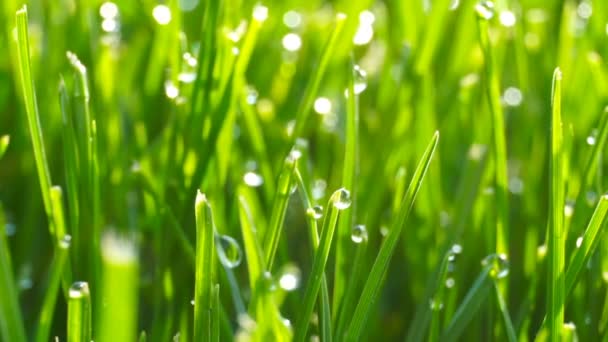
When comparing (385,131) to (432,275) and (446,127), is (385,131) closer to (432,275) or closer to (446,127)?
(446,127)

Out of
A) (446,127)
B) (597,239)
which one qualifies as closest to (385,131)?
(446,127)

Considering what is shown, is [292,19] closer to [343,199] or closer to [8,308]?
[343,199]

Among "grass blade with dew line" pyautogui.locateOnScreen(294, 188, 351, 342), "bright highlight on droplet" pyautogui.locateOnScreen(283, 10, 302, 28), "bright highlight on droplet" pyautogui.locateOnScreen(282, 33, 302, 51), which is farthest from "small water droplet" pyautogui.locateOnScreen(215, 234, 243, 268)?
"bright highlight on droplet" pyautogui.locateOnScreen(283, 10, 302, 28)

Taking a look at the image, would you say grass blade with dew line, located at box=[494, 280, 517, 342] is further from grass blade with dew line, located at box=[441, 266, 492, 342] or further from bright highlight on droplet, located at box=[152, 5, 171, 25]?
bright highlight on droplet, located at box=[152, 5, 171, 25]

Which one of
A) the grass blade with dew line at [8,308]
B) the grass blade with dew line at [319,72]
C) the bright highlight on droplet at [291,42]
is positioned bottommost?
the grass blade with dew line at [8,308]

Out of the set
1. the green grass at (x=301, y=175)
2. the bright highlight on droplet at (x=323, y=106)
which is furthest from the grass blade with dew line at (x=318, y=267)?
the bright highlight on droplet at (x=323, y=106)

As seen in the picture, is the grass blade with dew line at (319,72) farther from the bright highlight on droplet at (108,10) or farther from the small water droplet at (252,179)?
the bright highlight on droplet at (108,10)

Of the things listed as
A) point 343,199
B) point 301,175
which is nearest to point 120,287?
point 343,199
